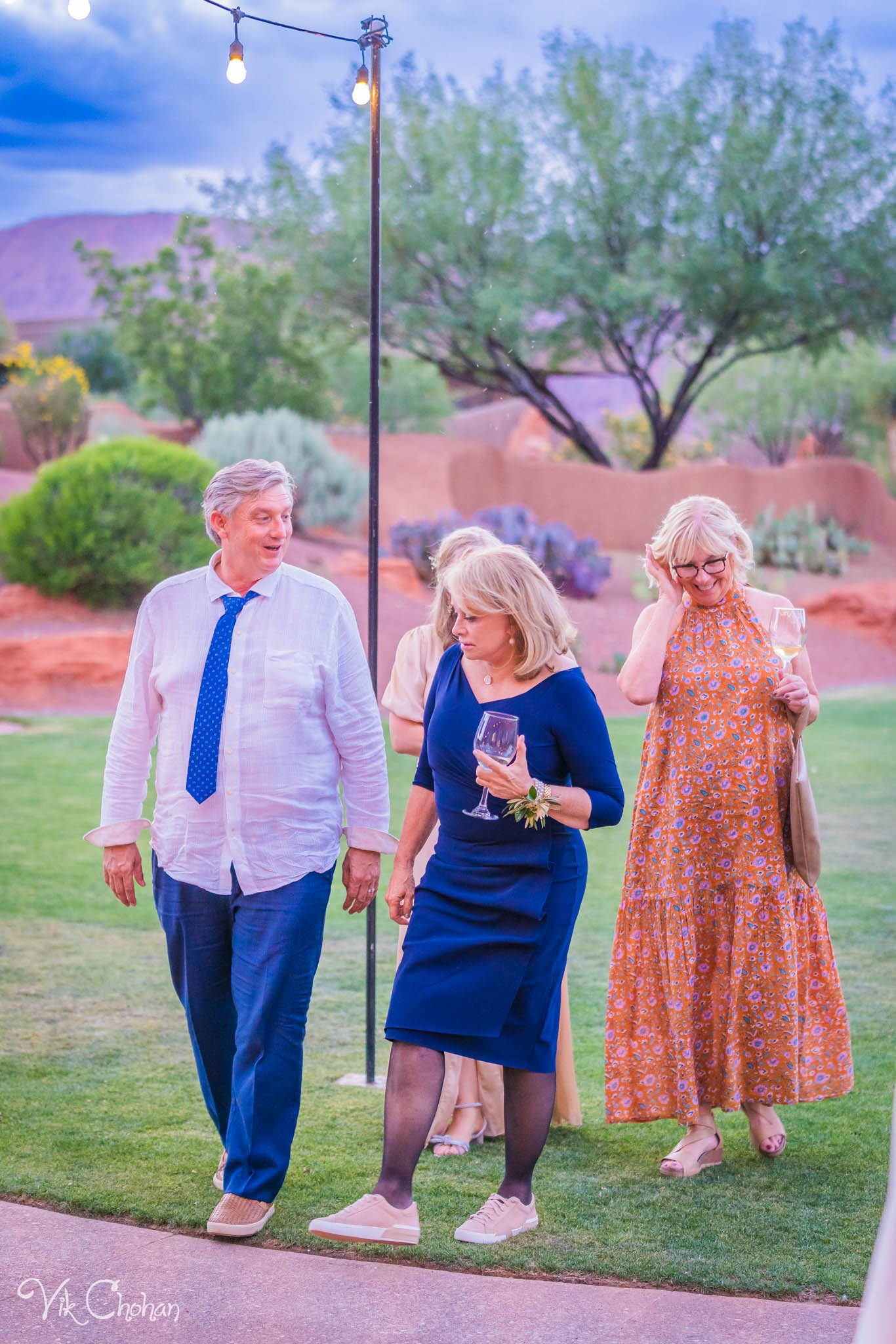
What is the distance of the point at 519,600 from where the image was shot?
10.2 feet

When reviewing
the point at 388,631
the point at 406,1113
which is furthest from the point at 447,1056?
the point at 388,631

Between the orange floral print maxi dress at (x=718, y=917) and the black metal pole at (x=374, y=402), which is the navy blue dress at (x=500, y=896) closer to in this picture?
the orange floral print maxi dress at (x=718, y=917)

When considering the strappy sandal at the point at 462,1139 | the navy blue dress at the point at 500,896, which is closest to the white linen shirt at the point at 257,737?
the navy blue dress at the point at 500,896

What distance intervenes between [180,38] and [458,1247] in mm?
23351

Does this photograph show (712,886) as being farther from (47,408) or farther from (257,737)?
(47,408)

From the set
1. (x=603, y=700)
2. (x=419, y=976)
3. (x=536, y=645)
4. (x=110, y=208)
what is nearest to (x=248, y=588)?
(x=536, y=645)

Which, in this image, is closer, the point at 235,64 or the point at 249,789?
the point at 249,789

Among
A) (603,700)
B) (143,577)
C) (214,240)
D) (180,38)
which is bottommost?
(603,700)

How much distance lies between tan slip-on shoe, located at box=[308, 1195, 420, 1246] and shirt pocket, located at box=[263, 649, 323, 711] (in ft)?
3.61

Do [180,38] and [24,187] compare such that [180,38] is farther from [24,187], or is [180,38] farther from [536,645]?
[536,645]

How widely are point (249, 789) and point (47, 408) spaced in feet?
72.8

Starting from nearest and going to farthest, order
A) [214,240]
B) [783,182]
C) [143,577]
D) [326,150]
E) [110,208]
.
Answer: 1. [143,577]
2. [783,182]
3. [326,150]
4. [214,240]
5. [110,208]

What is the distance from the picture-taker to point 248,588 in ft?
11.4

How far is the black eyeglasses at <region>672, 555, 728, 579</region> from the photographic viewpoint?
3773mm
